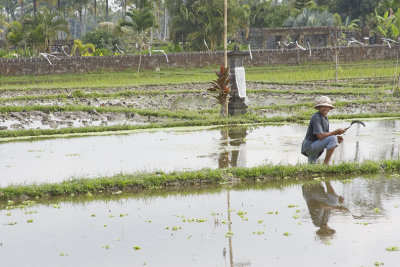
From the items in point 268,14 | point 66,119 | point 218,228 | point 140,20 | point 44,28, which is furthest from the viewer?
point 268,14

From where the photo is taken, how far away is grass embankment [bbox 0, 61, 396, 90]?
22.7m

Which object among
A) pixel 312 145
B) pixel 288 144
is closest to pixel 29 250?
pixel 312 145

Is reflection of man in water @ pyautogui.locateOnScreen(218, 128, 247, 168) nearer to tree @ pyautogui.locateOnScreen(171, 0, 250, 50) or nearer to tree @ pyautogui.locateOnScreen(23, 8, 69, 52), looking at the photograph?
tree @ pyautogui.locateOnScreen(23, 8, 69, 52)

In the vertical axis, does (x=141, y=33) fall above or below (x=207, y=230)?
above

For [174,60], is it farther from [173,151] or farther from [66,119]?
[173,151]

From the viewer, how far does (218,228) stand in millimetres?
5695

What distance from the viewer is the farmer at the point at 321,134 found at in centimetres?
769

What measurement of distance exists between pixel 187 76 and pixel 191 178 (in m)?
18.3

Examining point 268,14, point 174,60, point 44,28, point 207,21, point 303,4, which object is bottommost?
point 174,60

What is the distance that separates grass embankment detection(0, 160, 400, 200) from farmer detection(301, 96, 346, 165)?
0.85ft

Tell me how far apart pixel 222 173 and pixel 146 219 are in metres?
1.67

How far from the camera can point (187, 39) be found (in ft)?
111

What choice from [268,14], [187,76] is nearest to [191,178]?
[187,76]

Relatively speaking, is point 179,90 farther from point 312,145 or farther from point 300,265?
point 300,265
